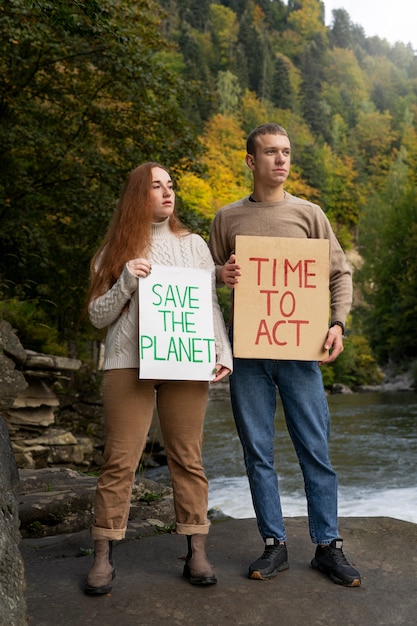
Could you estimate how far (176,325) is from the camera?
11.3 ft

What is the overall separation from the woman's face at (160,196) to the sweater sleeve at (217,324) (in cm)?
22

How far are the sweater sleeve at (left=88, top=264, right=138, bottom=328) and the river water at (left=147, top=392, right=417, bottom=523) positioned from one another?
5638 mm

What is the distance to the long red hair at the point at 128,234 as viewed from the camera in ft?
11.5

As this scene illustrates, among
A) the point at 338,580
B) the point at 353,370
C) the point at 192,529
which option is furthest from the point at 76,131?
the point at 353,370

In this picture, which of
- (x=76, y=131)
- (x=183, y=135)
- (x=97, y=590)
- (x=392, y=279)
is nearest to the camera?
(x=97, y=590)

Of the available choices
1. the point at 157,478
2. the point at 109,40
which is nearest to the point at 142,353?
the point at 157,478

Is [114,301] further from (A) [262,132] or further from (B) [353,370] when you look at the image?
(B) [353,370]

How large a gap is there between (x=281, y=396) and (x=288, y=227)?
87 cm

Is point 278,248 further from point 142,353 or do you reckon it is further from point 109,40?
point 109,40

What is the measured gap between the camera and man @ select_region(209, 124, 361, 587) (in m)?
3.65

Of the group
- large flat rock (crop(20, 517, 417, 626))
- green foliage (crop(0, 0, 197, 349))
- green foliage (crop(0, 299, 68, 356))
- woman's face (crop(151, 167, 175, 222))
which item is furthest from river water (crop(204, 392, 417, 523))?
woman's face (crop(151, 167, 175, 222))

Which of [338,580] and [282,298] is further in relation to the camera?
[282,298]

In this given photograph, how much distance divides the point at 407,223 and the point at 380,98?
80.4 metres

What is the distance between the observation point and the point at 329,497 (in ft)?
12.0
